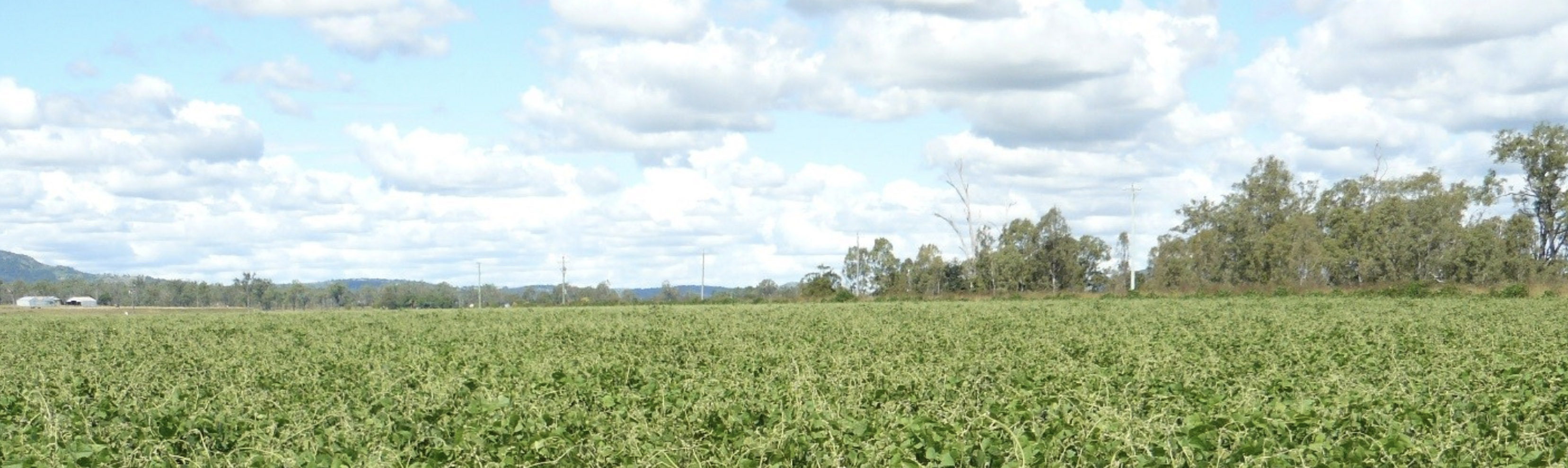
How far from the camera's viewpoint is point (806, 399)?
13.6 metres

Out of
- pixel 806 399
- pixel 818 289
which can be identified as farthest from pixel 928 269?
pixel 806 399

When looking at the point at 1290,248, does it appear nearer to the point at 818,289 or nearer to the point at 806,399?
the point at 818,289

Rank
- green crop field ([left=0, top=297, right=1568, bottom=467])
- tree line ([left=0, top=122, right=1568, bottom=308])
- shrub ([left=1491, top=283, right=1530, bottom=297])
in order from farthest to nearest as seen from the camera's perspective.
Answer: tree line ([left=0, top=122, right=1568, bottom=308]), shrub ([left=1491, top=283, right=1530, bottom=297]), green crop field ([left=0, top=297, right=1568, bottom=467])

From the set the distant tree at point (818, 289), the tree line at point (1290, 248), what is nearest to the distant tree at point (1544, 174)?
the tree line at point (1290, 248)

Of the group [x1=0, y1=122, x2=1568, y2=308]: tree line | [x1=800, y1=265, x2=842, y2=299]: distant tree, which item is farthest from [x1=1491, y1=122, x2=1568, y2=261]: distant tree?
[x1=800, y1=265, x2=842, y2=299]: distant tree

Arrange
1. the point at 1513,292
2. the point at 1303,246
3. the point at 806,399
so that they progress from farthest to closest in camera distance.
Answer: the point at 1303,246
the point at 1513,292
the point at 806,399

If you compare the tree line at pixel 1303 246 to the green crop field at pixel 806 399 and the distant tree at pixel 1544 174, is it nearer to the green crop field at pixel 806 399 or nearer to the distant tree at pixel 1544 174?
the distant tree at pixel 1544 174

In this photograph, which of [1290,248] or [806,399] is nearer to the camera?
[806,399]

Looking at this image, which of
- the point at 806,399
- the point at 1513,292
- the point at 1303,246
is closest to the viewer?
the point at 806,399

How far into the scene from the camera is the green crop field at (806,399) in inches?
366

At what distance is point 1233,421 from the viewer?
9992 mm

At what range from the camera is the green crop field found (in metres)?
9.30

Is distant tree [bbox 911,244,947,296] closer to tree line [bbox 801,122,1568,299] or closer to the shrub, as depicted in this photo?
tree line [bbox 801,122,1568,299]

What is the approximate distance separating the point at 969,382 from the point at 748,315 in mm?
28785
